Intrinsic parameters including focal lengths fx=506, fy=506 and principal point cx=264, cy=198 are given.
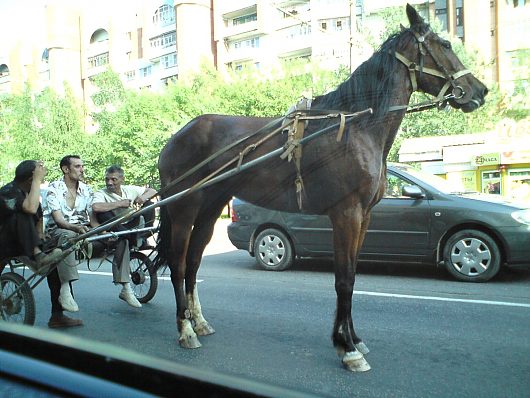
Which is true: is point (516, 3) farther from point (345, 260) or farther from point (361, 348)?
point (361, 348)

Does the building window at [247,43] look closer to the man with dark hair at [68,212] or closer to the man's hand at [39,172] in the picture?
the man with dark hair at [68,212]

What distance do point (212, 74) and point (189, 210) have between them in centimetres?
241

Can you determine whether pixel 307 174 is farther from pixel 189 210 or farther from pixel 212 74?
pixel 212 74

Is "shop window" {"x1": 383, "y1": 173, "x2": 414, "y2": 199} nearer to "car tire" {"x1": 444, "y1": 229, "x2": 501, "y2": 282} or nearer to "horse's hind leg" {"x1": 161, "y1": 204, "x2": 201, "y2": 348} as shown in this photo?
"car tire" {"x1": 444, "y1": 229, "x2": 501, "y2": 282}

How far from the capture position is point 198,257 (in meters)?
4.77

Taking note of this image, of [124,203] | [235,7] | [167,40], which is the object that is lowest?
[124,203]

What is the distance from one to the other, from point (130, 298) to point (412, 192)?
394 cm

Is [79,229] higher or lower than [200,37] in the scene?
lower

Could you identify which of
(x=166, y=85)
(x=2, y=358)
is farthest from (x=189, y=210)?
(x=2, y=358)

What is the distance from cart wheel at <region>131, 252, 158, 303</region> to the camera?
19.5 ft

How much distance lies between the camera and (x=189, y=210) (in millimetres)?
4504

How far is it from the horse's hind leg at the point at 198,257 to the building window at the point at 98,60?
3.10 m

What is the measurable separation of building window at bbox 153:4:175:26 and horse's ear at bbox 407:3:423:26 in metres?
2.92

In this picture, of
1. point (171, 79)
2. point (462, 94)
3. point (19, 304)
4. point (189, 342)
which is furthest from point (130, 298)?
point (462, 94)
